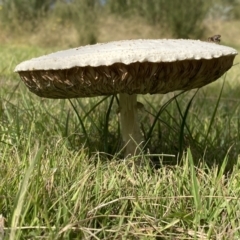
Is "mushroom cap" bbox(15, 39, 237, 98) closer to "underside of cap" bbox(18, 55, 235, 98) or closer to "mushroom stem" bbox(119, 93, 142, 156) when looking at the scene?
"underside of cap" bbox(18, 55, 235, 98)

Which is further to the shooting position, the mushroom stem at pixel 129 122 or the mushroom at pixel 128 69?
the mushroom stem at pixel 129 122

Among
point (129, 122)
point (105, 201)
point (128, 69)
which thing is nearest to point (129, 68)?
point (128, 69)

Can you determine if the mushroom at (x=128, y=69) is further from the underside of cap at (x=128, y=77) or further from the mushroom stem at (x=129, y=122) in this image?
the mushroom stem at (x=129, y=122)

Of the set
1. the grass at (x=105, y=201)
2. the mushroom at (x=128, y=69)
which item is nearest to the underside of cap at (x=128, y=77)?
the mushroom at (x=128, y=69)

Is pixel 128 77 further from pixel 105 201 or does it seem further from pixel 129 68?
pixel 105 201

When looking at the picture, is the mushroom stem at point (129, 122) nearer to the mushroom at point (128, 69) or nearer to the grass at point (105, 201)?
the grass at point (105, 201)

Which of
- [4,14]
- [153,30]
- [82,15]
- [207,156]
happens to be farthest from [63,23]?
[207,156]

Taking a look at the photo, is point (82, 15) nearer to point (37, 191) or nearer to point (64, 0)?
point (64, 0)

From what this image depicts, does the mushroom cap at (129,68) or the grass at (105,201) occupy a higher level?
the mushroom cap at (129,68)

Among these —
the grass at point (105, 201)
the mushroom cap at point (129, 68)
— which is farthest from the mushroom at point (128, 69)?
the grass at point (105, 201)
